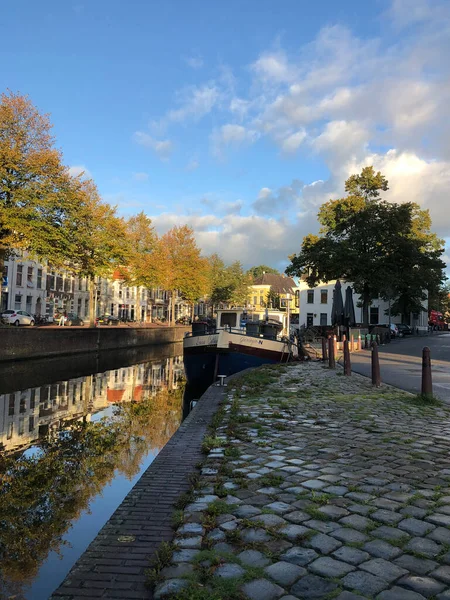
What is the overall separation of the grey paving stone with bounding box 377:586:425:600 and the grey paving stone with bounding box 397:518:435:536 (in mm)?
822

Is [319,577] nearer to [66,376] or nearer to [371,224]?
[66,376]

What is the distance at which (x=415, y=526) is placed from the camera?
358cm

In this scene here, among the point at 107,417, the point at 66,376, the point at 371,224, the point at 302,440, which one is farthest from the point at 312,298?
the point at 302,440

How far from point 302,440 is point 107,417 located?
713 cm

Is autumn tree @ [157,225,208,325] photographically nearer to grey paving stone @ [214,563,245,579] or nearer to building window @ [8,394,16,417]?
building window @ [8,394,16,417]

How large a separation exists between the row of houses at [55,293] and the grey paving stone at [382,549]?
32.3 m

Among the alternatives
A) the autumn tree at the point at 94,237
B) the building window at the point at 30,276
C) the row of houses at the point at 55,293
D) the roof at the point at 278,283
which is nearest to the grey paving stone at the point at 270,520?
the autumn tree at the point at 94,237

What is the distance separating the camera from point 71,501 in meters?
6.10

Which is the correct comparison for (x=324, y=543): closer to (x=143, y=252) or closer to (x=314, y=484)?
(x=314, y=484)

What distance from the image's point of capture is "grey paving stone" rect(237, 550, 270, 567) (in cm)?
301

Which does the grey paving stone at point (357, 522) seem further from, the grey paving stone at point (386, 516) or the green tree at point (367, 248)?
the green tree at point (367, 248)

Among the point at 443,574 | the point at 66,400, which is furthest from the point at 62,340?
the point at 443,574

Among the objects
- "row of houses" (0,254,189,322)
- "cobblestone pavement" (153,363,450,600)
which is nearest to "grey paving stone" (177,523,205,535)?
"cobblestone pavement" (153,363,450,600)

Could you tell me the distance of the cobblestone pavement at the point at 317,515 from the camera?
2.80 m
